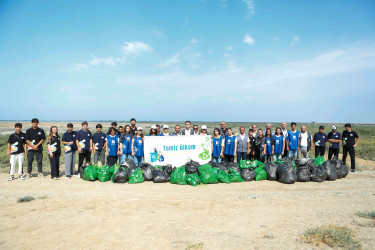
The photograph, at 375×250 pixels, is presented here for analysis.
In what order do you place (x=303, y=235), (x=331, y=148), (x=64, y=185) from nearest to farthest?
(x=303, y=235) < (x=64, y=185) < (x=331, y=148)

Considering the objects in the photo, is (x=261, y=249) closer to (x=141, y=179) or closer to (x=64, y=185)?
(x=141, y=179)

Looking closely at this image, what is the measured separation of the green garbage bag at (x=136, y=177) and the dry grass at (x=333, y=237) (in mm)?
5236

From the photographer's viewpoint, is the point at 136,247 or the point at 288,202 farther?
the point at 288,202

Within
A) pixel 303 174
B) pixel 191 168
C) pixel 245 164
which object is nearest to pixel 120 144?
pixel 191 168

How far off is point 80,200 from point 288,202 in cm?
534

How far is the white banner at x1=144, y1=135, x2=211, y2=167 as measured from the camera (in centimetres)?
895

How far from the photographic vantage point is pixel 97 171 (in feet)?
27.3

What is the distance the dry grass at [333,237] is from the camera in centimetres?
374

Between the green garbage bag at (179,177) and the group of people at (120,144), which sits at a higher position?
the group of people at (120,144)

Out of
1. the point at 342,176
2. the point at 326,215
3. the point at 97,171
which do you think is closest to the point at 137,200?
the point at 97,171

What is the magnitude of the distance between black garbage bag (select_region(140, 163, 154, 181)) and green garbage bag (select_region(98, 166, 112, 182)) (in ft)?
3.88

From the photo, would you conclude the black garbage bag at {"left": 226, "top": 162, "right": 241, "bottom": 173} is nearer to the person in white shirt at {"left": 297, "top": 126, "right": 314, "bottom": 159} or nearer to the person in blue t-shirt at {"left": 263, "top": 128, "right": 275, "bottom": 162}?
the person in blue t-shirt at {"left": 263, "top": 128, "right": 275, "bottom": 162}

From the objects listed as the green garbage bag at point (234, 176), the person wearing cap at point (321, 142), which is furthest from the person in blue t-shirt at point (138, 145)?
the person wearing cap at point (321, 142)

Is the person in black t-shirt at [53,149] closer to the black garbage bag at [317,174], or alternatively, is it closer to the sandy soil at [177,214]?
the sandy soil at [177,214]
